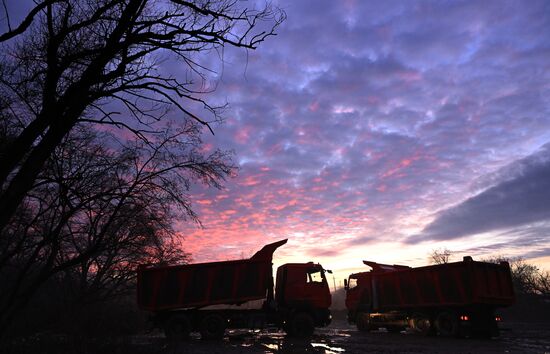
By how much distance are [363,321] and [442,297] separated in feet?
17.2

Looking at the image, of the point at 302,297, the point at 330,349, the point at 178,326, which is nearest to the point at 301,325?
the point at 302,297

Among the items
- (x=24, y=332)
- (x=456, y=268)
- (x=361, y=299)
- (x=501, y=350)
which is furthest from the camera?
(x=361, y=299)

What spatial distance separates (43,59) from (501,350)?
13147 millimetres

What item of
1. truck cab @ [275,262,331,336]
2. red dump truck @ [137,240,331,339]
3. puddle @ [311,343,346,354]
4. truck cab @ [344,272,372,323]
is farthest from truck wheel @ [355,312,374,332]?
puddle @ [311,343,346,354]

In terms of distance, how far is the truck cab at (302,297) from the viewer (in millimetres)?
16391

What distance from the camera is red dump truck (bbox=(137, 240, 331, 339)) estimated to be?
15844mm

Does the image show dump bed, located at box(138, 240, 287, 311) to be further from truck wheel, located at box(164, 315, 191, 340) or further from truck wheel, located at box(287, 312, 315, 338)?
truck wheel, located at box(287, 312, 315, 338)

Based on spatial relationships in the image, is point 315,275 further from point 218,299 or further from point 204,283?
point 204,283

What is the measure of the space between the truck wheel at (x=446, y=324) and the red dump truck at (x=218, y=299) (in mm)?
4477

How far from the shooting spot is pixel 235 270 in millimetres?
16172

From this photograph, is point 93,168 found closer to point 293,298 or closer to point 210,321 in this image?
point 210,321

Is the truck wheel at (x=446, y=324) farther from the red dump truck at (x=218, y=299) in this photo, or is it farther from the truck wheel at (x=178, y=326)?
the truck wheel at (x=178, y=326)

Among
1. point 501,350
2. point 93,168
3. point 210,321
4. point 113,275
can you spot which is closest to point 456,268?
point 501,350

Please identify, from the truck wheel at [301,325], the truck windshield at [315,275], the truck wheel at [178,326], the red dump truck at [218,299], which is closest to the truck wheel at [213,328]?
the red dump truck at [218,299]
